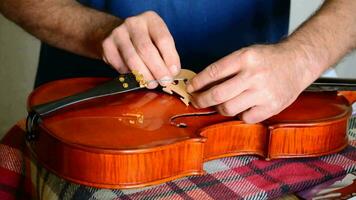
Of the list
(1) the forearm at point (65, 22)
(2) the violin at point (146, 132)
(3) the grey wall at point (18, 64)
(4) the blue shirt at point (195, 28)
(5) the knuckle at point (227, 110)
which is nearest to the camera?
(2) the violin at point (146, 132)

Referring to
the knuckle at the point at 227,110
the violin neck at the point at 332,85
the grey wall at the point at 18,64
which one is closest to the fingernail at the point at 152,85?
the knuckle at the point at 227,110

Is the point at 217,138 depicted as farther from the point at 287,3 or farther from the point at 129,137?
the point at 287,3

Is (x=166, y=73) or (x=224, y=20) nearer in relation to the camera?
(x=166, y=73)

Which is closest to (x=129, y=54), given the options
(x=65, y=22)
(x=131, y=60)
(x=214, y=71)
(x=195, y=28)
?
(x=131, y=60)

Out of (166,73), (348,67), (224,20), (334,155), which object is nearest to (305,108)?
(334,155)

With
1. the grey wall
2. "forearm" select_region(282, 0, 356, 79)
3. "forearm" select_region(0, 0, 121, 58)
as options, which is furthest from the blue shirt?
the grey wall

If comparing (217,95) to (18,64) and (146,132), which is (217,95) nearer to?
(146,132)

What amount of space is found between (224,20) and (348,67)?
2.46ft

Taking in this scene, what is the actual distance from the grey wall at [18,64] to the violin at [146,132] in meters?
0.91

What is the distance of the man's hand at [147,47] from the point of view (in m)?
0.79

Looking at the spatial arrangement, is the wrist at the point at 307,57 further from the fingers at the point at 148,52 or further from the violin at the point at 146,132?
the fingers at the point at 148,52

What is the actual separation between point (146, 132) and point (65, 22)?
1.14 ft

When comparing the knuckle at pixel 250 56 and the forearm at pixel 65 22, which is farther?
the forearm at pixel 65 22

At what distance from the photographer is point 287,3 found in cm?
122
